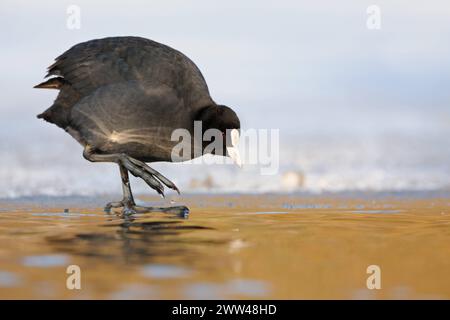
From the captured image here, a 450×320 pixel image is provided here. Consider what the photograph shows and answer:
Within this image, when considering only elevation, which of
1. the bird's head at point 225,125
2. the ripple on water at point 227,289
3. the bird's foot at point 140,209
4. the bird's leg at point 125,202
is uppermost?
the bird's head at point 225,125

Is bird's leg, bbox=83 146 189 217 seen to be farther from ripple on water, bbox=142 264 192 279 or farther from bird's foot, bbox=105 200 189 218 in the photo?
ripple on water, bbox=142 264 192 279

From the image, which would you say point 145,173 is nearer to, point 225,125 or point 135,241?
point 225,125

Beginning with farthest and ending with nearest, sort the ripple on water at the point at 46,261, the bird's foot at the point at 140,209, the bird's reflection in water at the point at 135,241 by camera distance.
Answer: the bird's foot at the point at 140,209
the bird's reflection in water at the point at 135,241
the ripple on water at the point at 46,261

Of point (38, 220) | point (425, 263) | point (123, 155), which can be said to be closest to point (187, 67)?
point (123, 155)

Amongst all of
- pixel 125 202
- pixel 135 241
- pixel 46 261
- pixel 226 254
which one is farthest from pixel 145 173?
pixel 46 261

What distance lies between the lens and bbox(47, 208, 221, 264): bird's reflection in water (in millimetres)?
3965

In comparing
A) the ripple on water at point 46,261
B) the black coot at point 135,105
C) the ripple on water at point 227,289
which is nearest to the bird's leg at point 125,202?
the black coot at point 135,105

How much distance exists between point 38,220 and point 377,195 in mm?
5978

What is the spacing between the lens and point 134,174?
718 cm

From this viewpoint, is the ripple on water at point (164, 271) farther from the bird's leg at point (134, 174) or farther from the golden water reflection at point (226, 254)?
the bird's leg at point (134, 174)

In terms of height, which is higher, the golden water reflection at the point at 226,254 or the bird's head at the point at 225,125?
the bird's head at the point at 225,125

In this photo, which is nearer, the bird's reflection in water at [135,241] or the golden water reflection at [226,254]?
the golden water reflection at [226,254]

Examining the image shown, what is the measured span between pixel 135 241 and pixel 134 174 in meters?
2.66

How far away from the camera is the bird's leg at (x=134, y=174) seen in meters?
7.12
